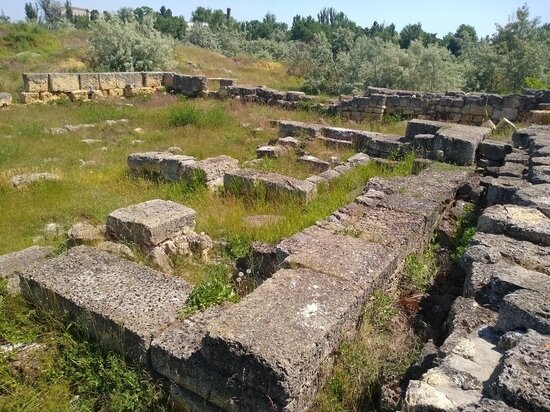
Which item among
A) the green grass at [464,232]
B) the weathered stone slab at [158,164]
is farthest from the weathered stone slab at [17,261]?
the green grass at [464,232]

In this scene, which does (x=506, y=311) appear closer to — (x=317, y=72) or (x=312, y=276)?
(x=312, y=276)

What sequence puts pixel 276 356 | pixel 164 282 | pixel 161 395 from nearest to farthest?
1. pixel 276 356
2. pixel 161 395
3. pixel 164 282

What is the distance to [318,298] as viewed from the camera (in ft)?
9.81

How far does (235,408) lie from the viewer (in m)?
2.60

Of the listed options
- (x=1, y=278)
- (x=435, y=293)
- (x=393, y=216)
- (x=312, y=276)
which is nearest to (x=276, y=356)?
(x=312, y=276)

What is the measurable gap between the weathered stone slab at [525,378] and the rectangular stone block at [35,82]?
16290 millimetres

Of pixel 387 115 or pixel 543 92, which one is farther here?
pixel 387 115

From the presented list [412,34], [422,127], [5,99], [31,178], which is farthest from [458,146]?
[412,34]

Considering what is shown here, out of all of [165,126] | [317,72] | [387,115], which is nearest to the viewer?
[165,126]

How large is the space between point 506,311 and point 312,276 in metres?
1.31

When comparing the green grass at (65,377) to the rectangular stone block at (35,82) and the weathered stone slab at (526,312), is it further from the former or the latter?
the rectangular stone block at (35,82)

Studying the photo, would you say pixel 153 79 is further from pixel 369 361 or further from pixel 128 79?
pixel 369 361

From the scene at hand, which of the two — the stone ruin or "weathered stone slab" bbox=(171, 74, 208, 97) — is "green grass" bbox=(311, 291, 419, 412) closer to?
the stone ruin

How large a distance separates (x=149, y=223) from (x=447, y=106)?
11673mm
